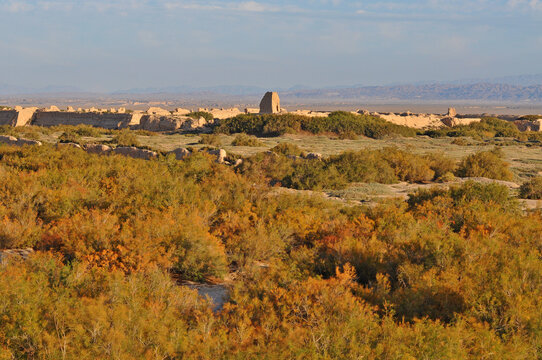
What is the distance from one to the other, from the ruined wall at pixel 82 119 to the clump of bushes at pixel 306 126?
10.5 m

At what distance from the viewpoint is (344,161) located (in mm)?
15281

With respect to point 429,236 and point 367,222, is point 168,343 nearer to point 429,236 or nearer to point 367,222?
point 429,236

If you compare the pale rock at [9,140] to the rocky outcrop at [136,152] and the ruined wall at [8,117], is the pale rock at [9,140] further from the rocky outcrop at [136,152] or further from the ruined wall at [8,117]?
the ruined wall at [8,117]

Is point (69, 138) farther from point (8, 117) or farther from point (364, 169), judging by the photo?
point (8, 117)

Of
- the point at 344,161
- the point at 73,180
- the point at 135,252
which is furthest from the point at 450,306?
the point at 344,161

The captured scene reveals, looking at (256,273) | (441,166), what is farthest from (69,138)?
(256,273)

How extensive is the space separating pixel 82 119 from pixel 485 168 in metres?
36.1

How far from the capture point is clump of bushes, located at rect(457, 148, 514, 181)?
1520 cm

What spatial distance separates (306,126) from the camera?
33719 millimetres

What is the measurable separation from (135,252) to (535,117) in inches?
2014

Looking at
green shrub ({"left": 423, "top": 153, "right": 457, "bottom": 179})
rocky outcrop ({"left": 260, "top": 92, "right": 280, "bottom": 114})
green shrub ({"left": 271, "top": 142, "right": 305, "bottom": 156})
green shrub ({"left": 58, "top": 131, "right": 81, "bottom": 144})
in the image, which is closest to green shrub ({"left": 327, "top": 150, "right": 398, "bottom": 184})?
green shrub ({"left": 423, "top": 153, "right": 457, "bottom": 179})

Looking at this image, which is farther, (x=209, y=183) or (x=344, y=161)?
(x=344, y=161)

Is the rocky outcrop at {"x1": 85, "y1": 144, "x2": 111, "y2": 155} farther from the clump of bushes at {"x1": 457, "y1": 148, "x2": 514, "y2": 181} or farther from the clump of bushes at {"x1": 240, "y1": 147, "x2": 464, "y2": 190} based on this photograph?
the clump of bushes at {"x1": 457, "y1": 148, "x2": 514, "y2": 181}

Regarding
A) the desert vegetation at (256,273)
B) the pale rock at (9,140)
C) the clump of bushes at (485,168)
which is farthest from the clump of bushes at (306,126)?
the desert vegetation at (256,273)
